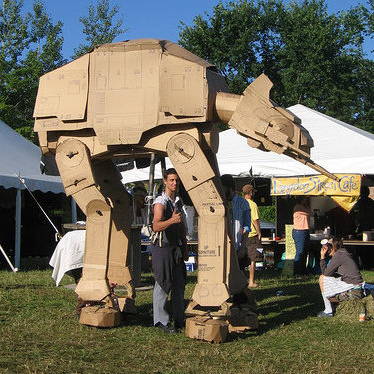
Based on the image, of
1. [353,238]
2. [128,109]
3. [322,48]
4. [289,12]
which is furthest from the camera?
[289,12]

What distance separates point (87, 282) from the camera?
739 cm

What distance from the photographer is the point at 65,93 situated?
739 centimetres

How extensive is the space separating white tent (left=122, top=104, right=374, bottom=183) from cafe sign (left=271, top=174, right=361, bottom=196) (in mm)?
142

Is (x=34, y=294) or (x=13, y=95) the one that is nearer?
(x=34, y=294)

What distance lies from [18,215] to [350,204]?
6.85m

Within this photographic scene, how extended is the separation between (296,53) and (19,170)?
2510 cm

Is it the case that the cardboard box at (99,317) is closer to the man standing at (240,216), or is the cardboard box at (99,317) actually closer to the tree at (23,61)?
the man standing at (240,216)

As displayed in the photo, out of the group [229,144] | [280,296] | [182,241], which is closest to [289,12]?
[229,144]

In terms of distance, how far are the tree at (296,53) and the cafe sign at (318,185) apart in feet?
68.9

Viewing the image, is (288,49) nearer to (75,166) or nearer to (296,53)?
(296,53)

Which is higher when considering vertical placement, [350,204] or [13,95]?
[13,95]

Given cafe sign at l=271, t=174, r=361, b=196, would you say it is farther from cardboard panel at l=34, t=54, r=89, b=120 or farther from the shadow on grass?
cardboard panel at l=34, t=54, r=89, b=120

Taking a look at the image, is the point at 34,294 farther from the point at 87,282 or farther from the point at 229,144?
the point at 229,144

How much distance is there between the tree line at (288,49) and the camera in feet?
118
